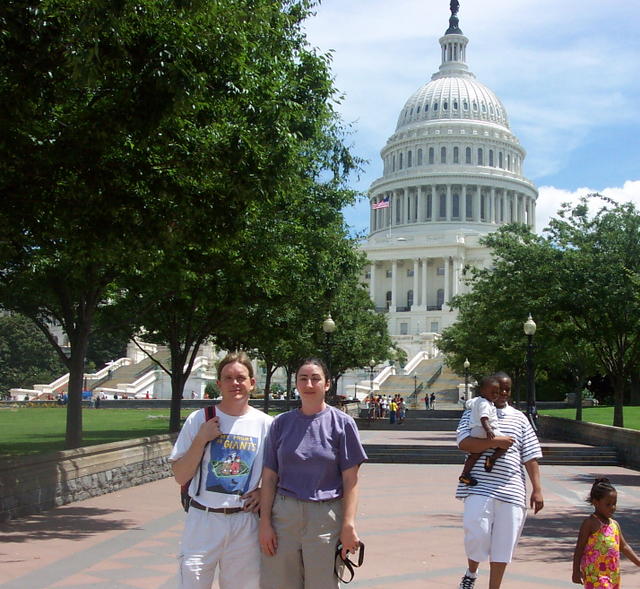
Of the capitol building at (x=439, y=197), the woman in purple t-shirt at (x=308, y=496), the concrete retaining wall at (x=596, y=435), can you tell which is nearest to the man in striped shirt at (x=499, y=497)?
the woman in purple t-shirt at (x=308, y=496)

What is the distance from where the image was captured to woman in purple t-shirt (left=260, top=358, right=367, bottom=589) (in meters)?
5.47

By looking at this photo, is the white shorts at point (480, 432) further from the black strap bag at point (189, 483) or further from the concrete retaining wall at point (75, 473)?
the concrete retaining wall at point (75, 473)

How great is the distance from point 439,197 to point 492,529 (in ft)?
420

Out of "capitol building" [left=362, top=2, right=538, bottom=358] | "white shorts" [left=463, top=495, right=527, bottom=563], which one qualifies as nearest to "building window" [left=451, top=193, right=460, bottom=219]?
"capitol building" [left=362, top=2, right=538, bottom=358]

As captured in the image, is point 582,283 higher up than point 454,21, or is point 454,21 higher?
point 454,21

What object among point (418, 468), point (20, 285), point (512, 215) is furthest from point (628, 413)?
point (512, 215)

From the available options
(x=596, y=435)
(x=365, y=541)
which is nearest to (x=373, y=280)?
(x=596, y=435)

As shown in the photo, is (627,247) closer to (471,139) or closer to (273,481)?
(273,481)

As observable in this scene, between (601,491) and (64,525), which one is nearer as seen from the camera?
(601,491)

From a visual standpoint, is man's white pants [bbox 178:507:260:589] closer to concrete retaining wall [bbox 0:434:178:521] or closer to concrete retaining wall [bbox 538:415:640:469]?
concrete retaining wall [bbox 0:434:178:521]

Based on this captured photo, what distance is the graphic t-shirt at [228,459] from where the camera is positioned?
5566 mm

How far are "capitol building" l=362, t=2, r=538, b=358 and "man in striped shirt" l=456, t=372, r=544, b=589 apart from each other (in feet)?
363

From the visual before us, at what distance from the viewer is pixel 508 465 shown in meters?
7.57

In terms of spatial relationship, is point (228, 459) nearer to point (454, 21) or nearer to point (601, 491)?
point (601, 491)
